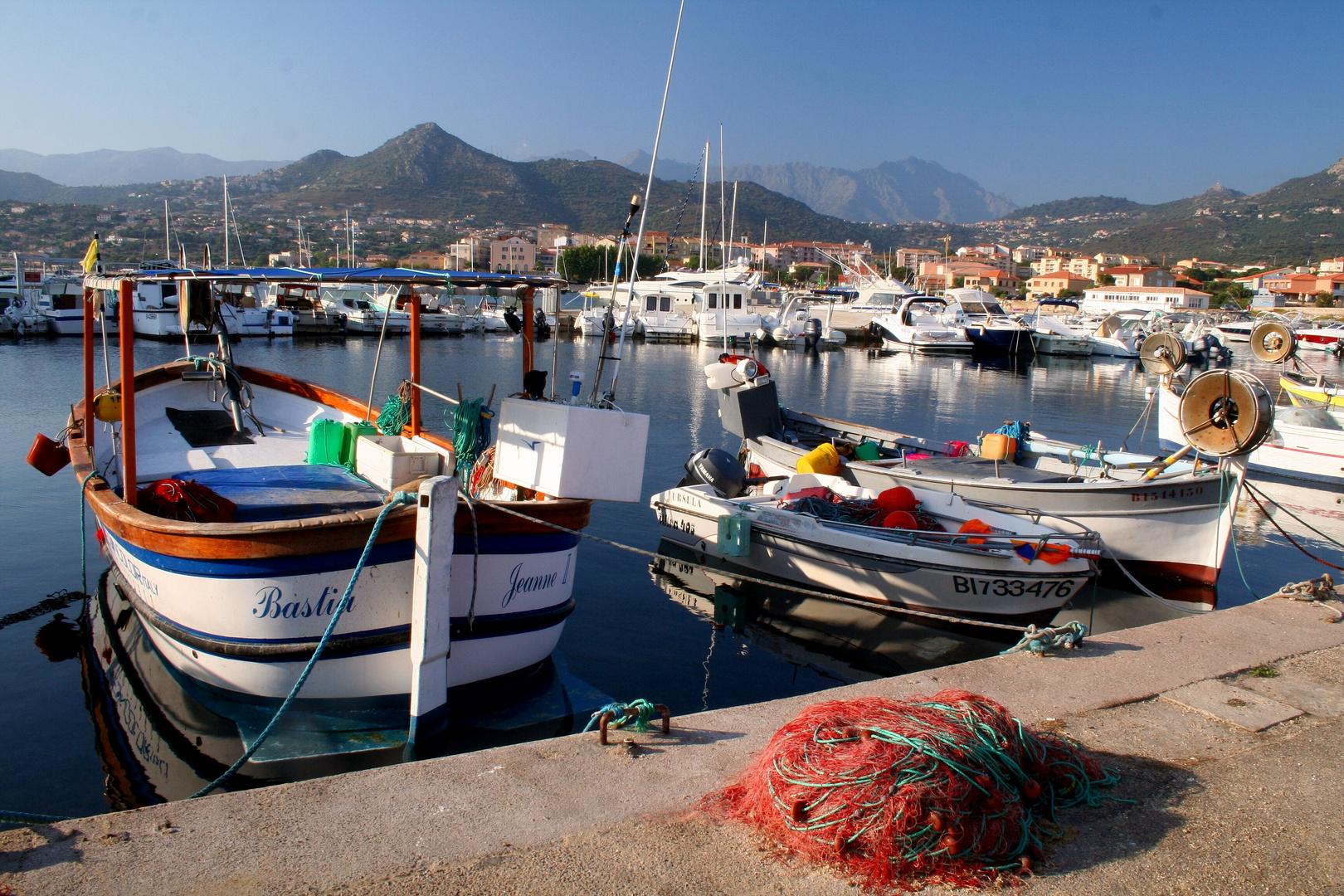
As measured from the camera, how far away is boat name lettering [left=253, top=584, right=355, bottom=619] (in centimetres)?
523

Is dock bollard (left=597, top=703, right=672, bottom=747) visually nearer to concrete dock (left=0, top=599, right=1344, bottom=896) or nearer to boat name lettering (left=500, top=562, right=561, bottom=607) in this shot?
concrete dock (left=0, top=599, right=1344, bottom=896)

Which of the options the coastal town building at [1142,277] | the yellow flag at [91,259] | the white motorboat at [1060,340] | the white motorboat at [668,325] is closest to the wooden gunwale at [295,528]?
the yellow flag at [91,259]

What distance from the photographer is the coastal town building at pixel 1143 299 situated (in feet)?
260

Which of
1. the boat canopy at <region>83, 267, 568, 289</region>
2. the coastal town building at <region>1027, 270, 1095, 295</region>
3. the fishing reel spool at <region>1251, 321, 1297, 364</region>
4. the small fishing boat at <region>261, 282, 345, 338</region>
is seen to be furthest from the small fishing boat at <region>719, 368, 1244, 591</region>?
the coastal town building at <region>1027, 270, 1095, 295</region>

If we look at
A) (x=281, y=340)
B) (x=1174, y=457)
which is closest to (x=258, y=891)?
(x=1174, y=457)

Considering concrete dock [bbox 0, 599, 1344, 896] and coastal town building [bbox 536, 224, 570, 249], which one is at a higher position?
coastal town building [bbox 536, 224, 570, 249]

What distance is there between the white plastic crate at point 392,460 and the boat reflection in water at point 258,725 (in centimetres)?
192

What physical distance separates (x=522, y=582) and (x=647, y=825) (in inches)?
103

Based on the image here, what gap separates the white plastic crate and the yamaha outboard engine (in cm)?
412

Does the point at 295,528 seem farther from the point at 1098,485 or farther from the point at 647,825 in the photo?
the point at 1098,485

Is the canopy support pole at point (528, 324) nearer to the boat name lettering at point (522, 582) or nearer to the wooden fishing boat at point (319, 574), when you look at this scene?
the wooden fishing boat at point (319, 574)

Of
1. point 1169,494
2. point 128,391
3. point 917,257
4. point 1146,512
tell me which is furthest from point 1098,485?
point 917,257

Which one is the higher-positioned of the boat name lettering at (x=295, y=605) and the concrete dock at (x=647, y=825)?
the boat name lettering at (x=295, y=605)

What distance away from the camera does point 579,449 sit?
217 inches
